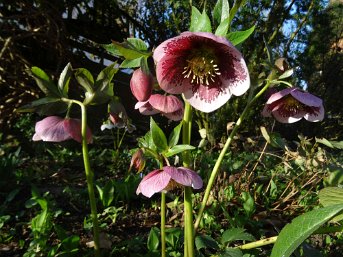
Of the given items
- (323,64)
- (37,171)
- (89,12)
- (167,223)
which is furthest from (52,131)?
(323,64)

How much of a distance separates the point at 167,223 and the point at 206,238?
461 millimetres

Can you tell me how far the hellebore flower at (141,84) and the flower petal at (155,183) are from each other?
0.13 metres

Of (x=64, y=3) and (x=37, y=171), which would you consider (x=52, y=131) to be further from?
(x=64, y=3)

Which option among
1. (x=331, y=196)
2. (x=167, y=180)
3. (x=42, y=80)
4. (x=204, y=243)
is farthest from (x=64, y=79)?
(x=331, y=196)

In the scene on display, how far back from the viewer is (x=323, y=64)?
371 centimetres

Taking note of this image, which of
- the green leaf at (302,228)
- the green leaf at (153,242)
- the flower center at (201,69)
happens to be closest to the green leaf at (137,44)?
the flower center at (201,69)

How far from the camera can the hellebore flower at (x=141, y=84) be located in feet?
1.93

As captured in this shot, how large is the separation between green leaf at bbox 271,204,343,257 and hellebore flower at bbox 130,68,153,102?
32 cm

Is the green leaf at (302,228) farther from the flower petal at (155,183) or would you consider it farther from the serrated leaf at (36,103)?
the serrated leaf at (36,103)

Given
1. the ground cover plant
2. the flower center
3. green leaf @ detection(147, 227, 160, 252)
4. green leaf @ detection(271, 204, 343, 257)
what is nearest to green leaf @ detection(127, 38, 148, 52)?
the ground cover plant

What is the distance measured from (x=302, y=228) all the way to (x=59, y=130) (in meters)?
0.48

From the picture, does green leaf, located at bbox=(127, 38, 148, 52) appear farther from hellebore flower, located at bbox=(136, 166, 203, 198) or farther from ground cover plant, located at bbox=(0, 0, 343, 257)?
hellebore flower, located at bbox=(136, 166, 203, 198)

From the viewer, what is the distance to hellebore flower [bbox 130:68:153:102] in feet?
1.93

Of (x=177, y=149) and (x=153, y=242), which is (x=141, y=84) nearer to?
(x=177, y=149)
